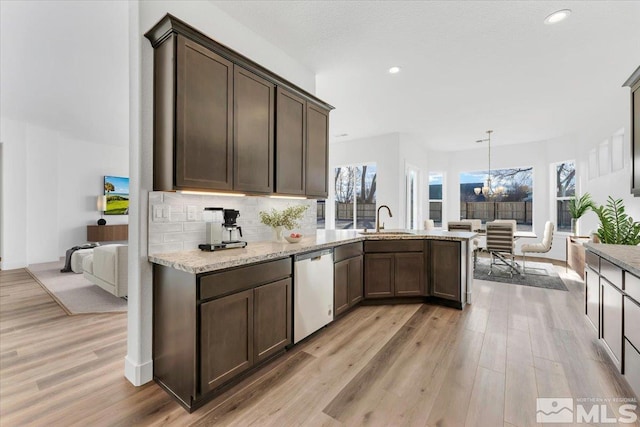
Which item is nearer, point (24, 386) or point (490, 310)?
point (24, 386)

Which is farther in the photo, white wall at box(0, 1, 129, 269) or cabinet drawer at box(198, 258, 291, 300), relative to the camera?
white wall at box(0, 1, 129, 269)

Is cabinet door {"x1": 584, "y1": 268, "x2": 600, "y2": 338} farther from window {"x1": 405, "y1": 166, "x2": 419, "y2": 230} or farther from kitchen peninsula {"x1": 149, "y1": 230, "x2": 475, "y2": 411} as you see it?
window {"x1": 405, "y1": 166, "x2": 419, "y2": 230}

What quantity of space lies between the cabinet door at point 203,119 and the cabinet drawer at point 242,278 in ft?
2.29

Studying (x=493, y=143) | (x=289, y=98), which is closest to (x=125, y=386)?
(x=289, y=98)

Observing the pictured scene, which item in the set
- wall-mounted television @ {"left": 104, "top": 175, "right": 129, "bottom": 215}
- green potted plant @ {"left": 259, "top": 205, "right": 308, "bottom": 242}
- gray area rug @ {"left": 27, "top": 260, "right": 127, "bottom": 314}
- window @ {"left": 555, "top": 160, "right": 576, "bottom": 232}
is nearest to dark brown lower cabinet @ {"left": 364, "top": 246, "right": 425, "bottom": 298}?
green potted plant @ {"left": 259, "top": 205, "right": 308, "bottom": 242}

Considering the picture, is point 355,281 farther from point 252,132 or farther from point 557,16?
point 557,16

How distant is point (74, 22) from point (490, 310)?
5.48 meters

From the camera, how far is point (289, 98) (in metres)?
2.96

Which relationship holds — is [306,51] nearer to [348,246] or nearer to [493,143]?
[348,246]

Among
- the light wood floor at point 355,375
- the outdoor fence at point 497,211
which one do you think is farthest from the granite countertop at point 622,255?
the outdoor fence at point 497,211

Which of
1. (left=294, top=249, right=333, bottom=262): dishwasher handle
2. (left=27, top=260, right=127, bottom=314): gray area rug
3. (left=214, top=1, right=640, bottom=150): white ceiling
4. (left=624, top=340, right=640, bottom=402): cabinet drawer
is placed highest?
(left=214, top=1, right=640, bottom=150): white ceiling

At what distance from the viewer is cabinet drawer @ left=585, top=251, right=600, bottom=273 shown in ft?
8.02

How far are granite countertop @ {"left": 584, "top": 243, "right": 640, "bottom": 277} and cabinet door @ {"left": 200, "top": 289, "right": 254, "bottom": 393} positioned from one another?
8.03 feet

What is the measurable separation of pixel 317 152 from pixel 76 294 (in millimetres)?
3964
